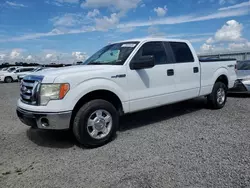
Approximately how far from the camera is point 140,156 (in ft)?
11.7

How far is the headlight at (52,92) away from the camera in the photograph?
3660 millimetres

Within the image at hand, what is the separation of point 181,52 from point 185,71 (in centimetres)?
52

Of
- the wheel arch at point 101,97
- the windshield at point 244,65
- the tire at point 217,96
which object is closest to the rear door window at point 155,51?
the wheel arch at point 101,97

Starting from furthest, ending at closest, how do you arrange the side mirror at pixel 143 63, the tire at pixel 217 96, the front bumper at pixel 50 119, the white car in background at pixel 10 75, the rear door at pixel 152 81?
the white car in background at pixel 10 75 < the tire at pixel 217 96 < the rear door at pixel 152 81 < the side mirror at pixel 143 63 < the front bumper at pixel 50 119

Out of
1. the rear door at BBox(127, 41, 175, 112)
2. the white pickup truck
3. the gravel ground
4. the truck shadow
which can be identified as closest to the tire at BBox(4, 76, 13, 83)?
the gravel ground

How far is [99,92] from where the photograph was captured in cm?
419

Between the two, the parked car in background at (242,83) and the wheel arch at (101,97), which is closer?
the wheel arch at (101,97)

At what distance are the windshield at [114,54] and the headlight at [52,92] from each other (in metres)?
1.25

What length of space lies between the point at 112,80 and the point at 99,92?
326mm

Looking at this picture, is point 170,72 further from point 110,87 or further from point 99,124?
point 99,124

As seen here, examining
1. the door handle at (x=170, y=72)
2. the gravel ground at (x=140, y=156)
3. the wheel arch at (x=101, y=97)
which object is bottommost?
the gravel ground at (x=140, y=156)

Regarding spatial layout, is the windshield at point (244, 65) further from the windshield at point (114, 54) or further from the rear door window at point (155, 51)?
the windshield at point (114, 54)

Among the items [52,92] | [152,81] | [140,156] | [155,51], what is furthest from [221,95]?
[52,92]

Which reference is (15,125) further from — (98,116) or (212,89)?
(212,89)
